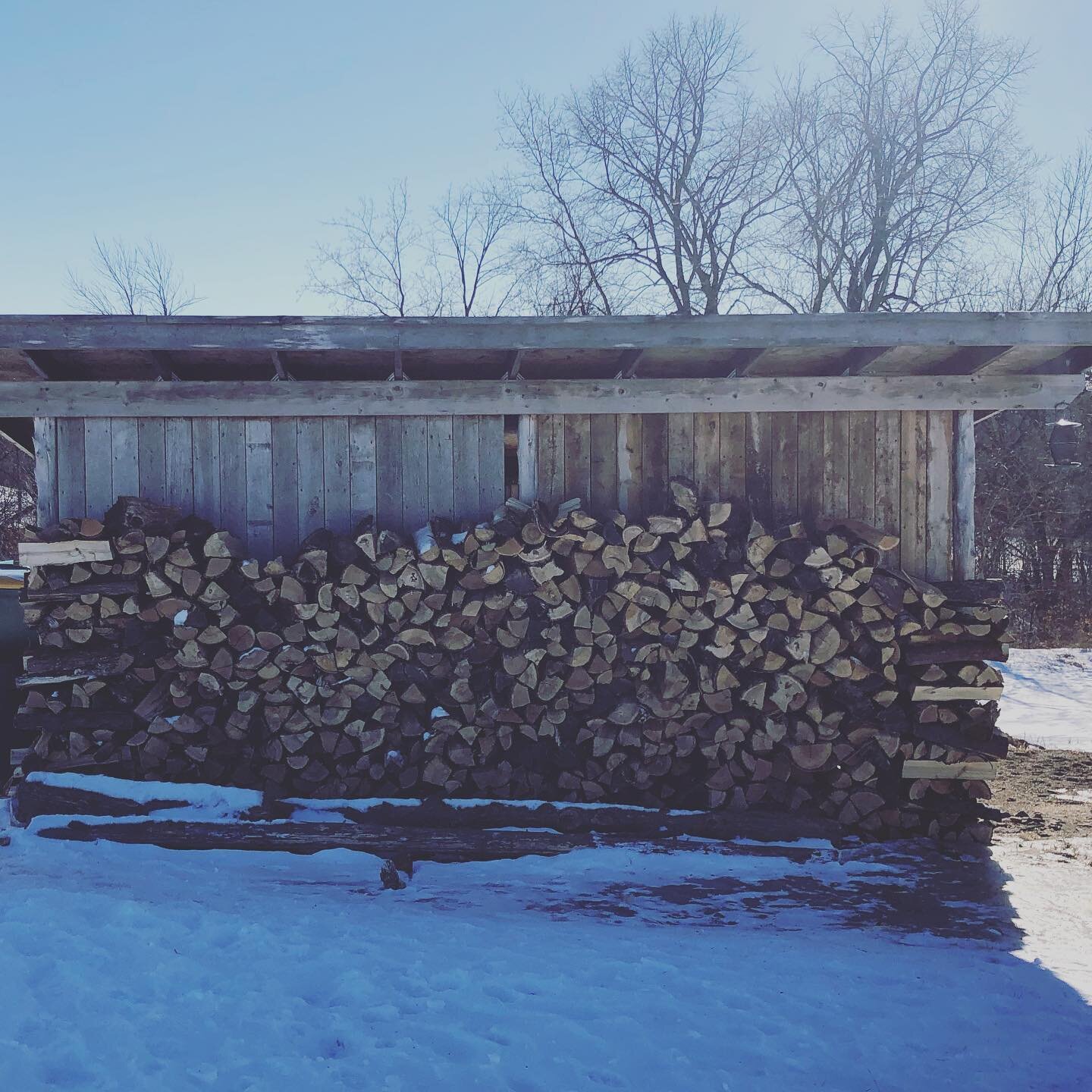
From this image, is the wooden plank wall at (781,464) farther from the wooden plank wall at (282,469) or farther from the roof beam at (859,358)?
the wooden plank wall at (282,469)

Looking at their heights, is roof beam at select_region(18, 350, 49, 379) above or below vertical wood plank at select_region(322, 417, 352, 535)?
above

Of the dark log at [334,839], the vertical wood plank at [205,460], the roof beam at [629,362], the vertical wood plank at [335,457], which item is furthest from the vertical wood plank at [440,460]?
the dark log at [334,839]

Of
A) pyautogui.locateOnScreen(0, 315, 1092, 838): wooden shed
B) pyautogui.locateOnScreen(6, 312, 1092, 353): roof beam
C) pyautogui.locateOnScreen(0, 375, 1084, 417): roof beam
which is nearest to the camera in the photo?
pyautogui.locateOnScreen(6, 312, 1092, 353): roof beam

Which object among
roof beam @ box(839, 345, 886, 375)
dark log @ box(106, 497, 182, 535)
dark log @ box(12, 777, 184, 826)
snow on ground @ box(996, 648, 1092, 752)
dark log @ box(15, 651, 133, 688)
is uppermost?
roof beam @ box(839, 345, 886, 375)

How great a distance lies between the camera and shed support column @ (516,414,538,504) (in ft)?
18.9

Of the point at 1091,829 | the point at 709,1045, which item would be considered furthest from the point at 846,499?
the point at 709,1045

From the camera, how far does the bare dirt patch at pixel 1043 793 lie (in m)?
5.93

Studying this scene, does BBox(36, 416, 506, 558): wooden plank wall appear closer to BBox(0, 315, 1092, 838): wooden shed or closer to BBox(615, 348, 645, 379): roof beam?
BBox(0, 315, 1092, 838): wooden shed

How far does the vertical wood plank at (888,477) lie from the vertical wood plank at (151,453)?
4497 millimetres

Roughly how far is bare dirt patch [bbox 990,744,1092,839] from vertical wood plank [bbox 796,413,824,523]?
2301 mm

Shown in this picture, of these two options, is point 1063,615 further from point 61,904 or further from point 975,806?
point 61,904

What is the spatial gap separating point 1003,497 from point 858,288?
529 cm

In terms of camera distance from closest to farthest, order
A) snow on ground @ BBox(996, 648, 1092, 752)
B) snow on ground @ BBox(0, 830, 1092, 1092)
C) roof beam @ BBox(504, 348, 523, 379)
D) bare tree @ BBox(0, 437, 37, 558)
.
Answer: snow on ground @ BBox(0, 830, 1092, 1092) → roof beam @ BBox(504, 348, 523, 379) → snow on ground @ BBox(996, 648, 1092, 752) → bare tree @ BBox(0, 437, 37, 558)

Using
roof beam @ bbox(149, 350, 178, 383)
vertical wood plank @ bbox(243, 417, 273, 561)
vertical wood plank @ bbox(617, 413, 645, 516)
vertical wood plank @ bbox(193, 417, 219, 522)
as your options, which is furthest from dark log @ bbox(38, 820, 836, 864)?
roof beam @ bbox(149, 350, 178, 383)
